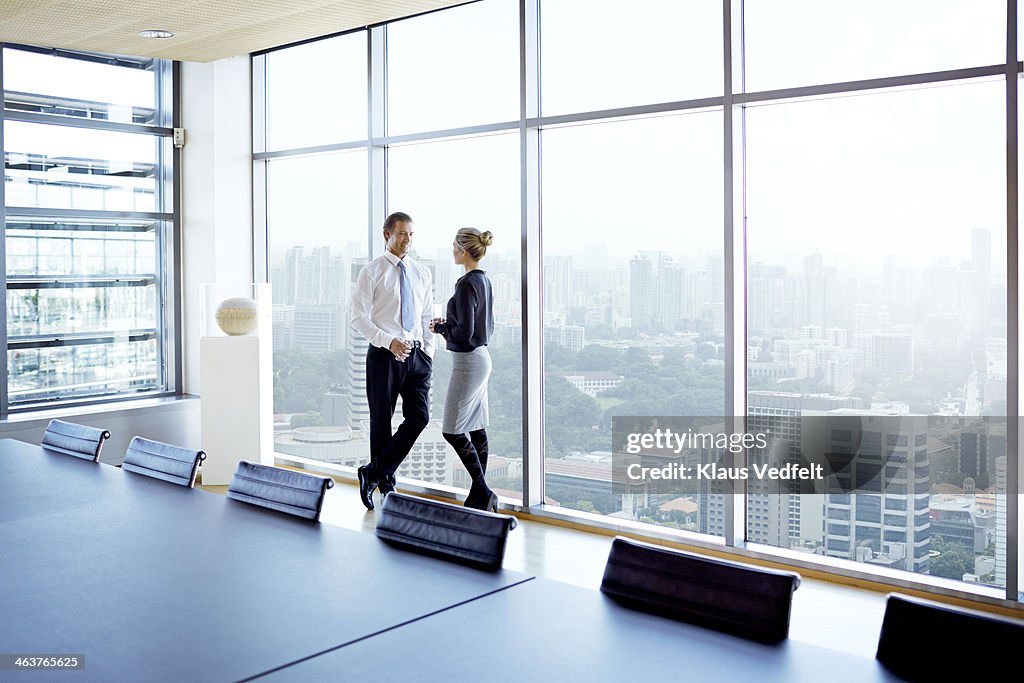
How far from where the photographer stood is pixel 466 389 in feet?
16.9

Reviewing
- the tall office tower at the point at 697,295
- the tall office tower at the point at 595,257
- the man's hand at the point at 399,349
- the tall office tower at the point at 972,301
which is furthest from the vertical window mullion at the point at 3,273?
the tall office tower at the point at 972,301

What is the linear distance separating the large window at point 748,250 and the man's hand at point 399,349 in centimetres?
57

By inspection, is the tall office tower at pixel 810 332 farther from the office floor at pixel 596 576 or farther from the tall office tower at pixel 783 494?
the office floor at pixel 596 576

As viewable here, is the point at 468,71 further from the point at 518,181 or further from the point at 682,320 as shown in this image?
the point at 682,320

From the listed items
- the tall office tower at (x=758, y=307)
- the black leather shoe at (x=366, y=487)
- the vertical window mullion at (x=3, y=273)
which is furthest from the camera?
the vertical window mullion at (x=3, y=273)

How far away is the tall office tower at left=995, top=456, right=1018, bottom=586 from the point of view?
3.97 metres

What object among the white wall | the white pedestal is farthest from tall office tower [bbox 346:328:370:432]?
the white wall

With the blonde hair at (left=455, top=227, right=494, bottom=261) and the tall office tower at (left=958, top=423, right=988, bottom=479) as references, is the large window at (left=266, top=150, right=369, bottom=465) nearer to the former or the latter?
the blonde hair at (left=455, top=227, right=494, bottom=261)

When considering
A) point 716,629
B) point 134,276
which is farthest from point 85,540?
point 134,276

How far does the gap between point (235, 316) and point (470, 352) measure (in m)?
1.99

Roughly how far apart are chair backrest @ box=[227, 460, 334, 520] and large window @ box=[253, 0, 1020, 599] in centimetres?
254

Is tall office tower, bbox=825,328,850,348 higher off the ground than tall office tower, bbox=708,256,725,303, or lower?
lower

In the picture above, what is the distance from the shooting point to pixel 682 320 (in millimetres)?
4863

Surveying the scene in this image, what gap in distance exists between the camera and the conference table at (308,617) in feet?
5.21
